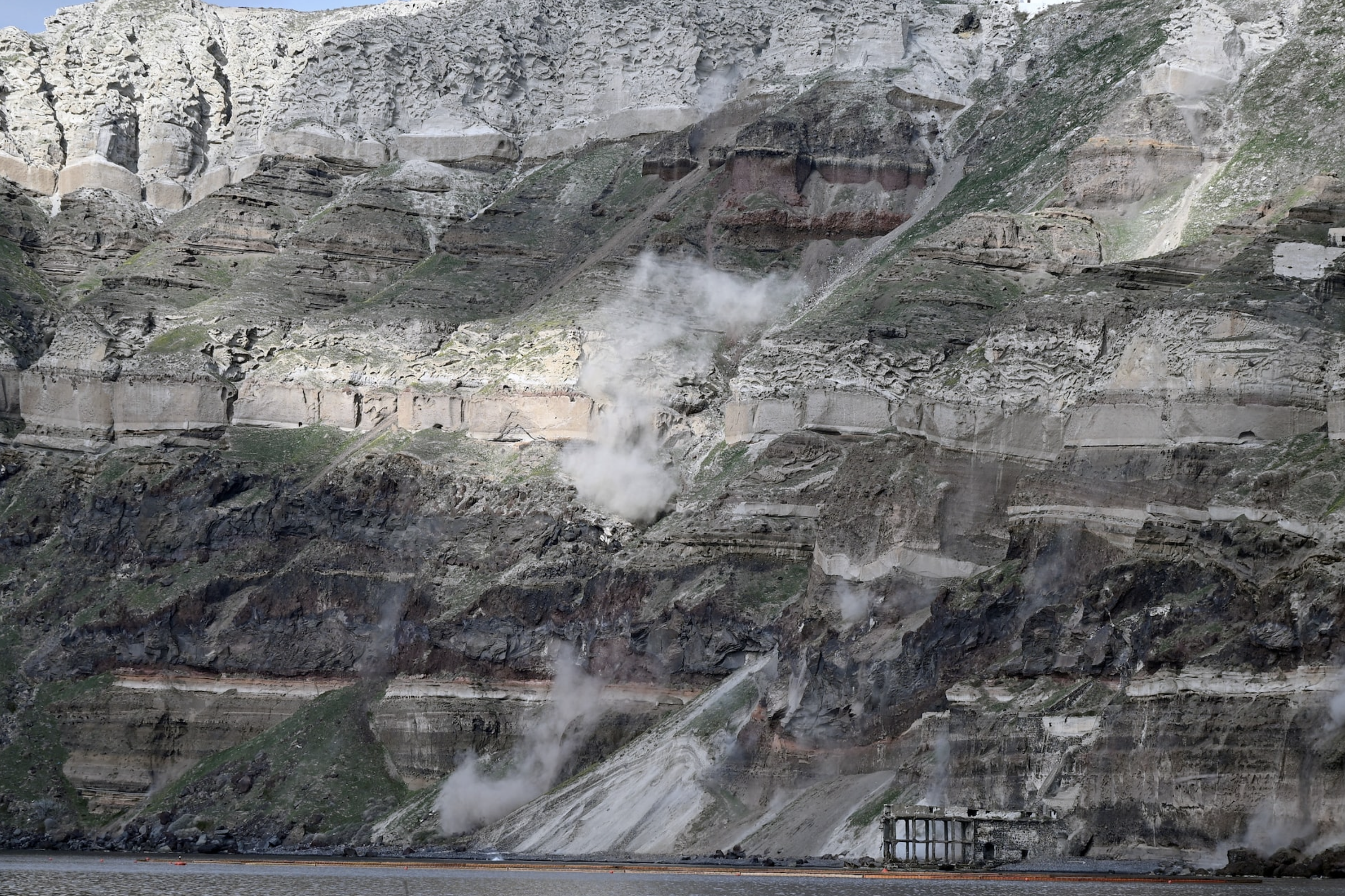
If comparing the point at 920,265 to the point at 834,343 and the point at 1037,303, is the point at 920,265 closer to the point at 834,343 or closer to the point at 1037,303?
the point at 834,343

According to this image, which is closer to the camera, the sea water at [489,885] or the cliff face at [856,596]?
the sea water at [489,885]

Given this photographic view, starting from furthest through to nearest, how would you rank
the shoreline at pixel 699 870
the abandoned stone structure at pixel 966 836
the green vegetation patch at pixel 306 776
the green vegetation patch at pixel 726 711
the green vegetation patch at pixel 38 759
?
the green vegetation patch at pixel 38 759
the green vegetation patch at pixel 306 776
the green vegetation patch at pixel 726 711
the abandoned stone structure at pixel 966 836
the shoreline at pixel 699 870

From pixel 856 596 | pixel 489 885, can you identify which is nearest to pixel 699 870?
pixel 489 885

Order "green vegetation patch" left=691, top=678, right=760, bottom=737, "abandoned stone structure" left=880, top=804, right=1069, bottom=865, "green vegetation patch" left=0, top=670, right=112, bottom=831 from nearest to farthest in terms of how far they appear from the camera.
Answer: "abandoned stone structure" left=880, top=804, right=1069, bottom=865, "green vegetation patch" left=691, top=678, right=760, bottom=737, "green vegetation patch" left=0, top=670, right=112, bottom=831

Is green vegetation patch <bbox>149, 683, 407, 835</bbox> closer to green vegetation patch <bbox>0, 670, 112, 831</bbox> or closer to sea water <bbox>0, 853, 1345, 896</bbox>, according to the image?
green vegetation patch <bbox>0, 670, 112, 831</bbox>

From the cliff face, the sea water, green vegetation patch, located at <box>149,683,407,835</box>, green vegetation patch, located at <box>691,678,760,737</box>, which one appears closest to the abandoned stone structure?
the cliff face

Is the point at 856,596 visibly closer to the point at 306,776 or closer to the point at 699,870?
the point at 699,870

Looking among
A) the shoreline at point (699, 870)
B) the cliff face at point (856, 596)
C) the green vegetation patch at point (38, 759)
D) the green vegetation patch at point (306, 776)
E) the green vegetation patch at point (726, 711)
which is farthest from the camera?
the green vegetation patch at point (38, 759)

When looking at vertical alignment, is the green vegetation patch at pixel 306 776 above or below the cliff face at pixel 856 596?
below

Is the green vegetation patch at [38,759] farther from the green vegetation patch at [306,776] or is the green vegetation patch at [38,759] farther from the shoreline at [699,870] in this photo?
the shoreline at [699,870]

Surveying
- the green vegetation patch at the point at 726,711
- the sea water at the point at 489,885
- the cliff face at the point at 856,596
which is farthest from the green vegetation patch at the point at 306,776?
the sea water at the point at 489,885
